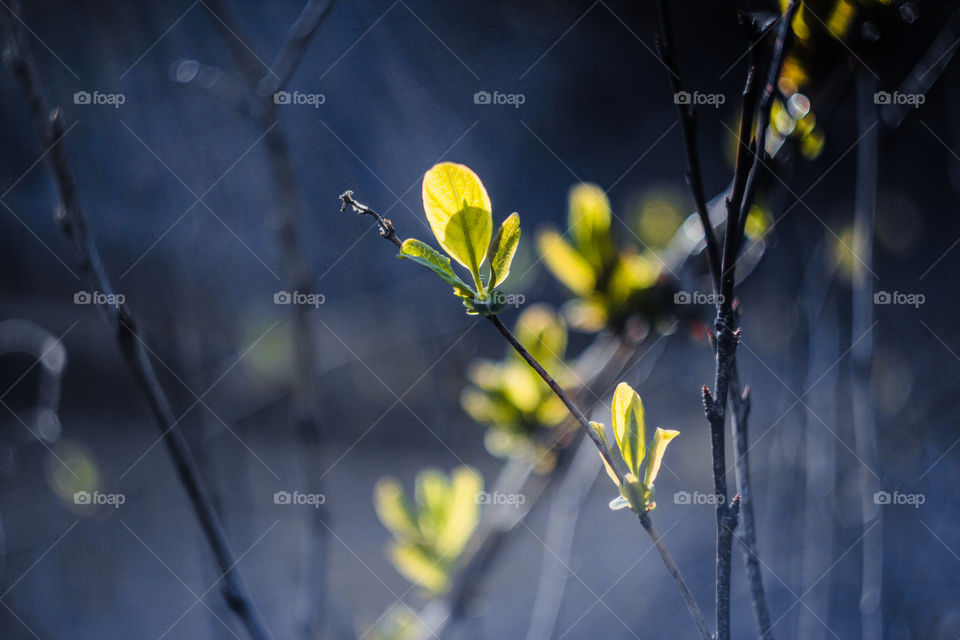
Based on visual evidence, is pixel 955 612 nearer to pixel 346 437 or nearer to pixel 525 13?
pixel 346 437

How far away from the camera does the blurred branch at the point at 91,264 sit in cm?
40

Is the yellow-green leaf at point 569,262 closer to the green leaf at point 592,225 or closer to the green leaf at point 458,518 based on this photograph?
the green leaf at point 592,225

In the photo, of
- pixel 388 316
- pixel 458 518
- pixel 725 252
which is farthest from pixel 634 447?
pixel 388 316

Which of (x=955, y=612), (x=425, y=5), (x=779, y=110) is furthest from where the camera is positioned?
(x=425, y=5)

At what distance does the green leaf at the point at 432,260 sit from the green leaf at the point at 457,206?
1 cm

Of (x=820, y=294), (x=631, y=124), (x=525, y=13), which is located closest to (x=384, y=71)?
(x=525, y=13)

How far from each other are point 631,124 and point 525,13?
63cm

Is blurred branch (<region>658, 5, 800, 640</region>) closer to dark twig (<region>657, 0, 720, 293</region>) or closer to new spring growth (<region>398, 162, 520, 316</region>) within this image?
dark twig (<region>657, 0, 720, 293</region>)

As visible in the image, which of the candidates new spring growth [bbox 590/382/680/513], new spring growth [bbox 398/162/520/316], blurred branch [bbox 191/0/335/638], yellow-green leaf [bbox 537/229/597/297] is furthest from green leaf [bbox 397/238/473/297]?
yellow-green leaf [bbox 537/229/597/297]

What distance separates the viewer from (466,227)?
40 centimetres

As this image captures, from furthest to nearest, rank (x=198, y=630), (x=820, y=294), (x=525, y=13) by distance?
(x=525, y=13) → (x=198, y=630) → (x=820, y=294)

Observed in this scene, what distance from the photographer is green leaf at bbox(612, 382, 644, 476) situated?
15.5 inches

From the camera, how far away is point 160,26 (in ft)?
6.66

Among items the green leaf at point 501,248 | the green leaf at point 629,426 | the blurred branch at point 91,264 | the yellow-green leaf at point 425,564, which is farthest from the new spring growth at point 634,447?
the yellow-green leaf at point 425,564
